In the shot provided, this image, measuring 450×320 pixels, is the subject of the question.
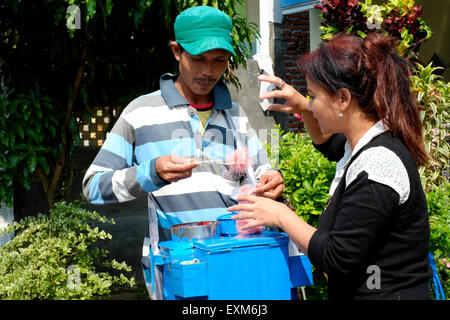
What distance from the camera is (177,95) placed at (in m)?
2.02

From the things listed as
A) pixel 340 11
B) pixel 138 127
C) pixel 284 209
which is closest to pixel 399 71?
pixel 284 209

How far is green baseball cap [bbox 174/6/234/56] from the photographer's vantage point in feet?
6.34

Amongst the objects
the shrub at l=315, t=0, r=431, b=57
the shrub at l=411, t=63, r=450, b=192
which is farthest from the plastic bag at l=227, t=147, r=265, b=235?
the shrub at l=315, t=0, r=431, b=57

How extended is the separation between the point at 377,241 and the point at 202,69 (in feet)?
3.20

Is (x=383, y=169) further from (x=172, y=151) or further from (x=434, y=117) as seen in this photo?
(x=434, y=117)

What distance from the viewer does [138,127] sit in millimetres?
1948

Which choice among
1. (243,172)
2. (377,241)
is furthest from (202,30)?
(377,241)

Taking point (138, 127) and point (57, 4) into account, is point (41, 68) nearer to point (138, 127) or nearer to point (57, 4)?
point (57, 4)

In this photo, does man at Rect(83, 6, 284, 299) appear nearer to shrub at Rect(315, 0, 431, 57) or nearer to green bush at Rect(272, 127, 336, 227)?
green bush at Rect(272, 127, 336, 227)

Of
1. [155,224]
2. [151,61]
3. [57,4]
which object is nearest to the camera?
[155,224]

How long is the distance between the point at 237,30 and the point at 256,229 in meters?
3.10

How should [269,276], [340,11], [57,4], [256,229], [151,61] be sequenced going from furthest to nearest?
[340,11]
[151,61]
[57,4]
[256,229]
[269,276]

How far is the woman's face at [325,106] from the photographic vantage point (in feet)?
5.36
